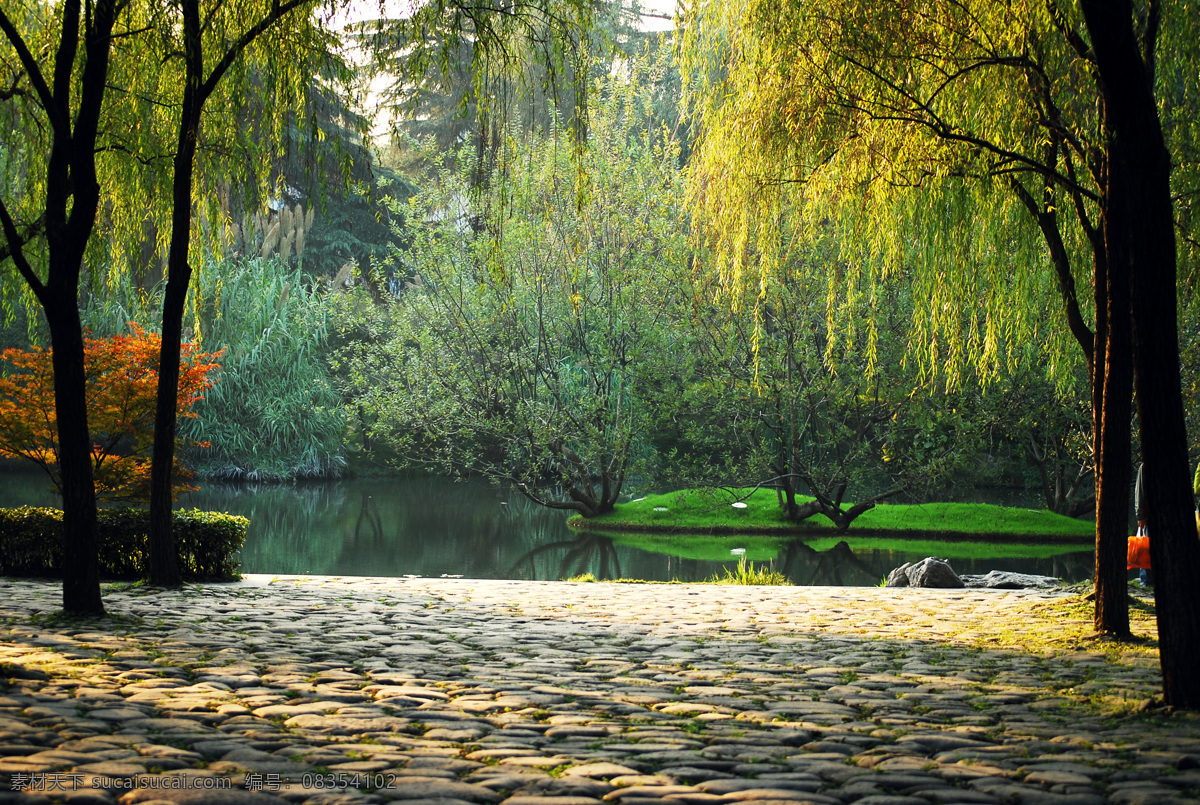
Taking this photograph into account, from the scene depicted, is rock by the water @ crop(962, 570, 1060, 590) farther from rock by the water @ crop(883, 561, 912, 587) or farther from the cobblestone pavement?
the cobblestone pavement

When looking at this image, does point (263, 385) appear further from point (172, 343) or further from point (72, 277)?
point (72, 277)

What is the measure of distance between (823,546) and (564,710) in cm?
1490

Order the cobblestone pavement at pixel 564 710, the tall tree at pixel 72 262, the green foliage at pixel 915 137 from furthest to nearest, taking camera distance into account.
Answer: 1. the green foliage at pixel 915 137
2. the tall tree at pixel 72 262
3. the cobblestone pavement at pixel 564 710

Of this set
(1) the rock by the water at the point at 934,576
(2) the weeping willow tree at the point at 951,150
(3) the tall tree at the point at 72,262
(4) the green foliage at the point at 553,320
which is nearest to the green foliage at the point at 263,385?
(4) the green foliage at the point at 553,320

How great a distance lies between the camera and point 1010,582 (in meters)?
11.5

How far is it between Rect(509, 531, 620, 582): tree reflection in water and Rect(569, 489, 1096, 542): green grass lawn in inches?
63.2

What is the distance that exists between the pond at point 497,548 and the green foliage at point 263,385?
133 cm

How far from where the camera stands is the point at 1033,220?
7.67 meters

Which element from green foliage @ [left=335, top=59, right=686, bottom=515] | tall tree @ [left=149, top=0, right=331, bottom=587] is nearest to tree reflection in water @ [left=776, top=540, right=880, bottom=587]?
green foliage @ [left=335, top=59, right=686, bottom=515]

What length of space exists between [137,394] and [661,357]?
1171 centimetres

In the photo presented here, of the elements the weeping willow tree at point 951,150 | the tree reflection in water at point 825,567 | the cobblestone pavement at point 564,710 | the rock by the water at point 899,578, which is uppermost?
the weeping willow tree at point 951,150

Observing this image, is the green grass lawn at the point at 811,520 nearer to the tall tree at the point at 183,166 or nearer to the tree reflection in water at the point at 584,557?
the tree reflection in water at the point at 584,557

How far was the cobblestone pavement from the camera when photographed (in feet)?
9.66

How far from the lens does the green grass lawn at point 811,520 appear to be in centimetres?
1942
